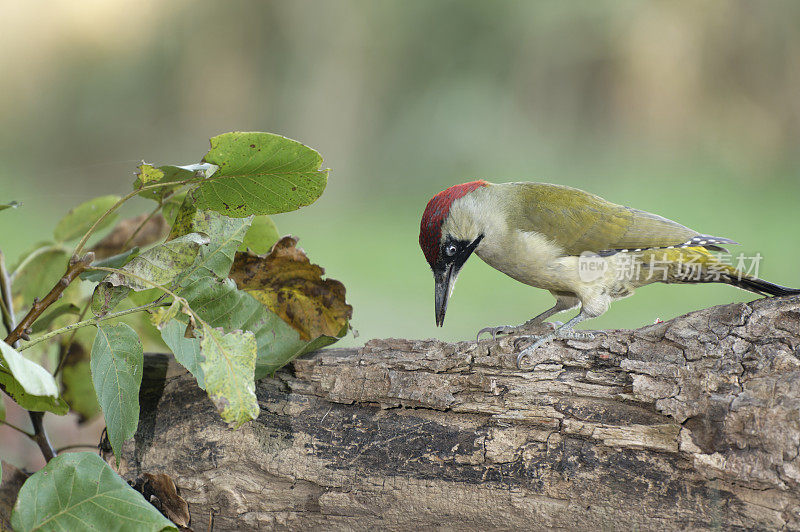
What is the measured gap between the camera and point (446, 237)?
175 centimetres

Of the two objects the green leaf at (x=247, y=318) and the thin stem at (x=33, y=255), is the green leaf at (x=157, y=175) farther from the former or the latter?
the thin stem at (x=33, y=255)

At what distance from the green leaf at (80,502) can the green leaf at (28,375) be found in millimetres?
231

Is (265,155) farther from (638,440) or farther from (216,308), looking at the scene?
(638,440)

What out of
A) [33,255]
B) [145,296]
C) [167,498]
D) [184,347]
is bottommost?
[167,498]

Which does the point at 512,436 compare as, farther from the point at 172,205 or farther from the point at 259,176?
the point at 172,205

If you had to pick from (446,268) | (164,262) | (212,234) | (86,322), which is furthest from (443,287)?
(86,322)

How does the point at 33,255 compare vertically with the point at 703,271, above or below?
below

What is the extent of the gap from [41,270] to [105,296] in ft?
2.44

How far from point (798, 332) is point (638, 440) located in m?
0.35

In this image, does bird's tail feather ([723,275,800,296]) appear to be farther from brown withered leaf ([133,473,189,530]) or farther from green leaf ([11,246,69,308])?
green leaf ([11,246,69,308])

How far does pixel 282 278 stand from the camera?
4.79 ft

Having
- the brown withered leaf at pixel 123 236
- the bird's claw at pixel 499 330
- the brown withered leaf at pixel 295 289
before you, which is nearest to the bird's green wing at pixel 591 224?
the bird's claw at pixel 499 330

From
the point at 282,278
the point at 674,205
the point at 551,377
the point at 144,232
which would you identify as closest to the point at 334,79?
the point at 674,205

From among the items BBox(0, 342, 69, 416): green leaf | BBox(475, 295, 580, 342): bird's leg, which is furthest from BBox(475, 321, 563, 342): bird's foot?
BBox(0, 342, 69, 416): green leaf
